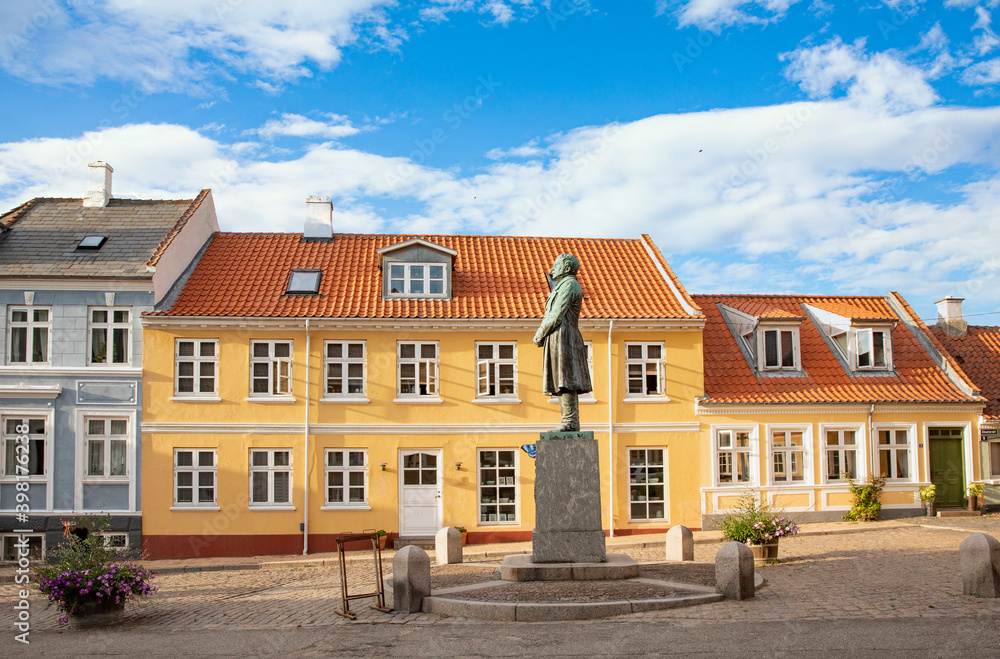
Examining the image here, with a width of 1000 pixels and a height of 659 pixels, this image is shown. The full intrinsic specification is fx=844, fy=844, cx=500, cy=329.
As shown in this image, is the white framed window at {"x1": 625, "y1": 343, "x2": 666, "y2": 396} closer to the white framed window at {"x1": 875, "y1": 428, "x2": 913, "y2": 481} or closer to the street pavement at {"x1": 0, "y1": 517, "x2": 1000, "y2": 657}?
the white framed window at {"x1": 875, "y1": 428, "x2": 913, "y2": 481}

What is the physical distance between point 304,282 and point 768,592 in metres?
14.2

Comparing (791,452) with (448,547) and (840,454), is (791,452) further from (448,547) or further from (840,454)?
(448,547)

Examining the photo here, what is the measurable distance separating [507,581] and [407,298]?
36.6ft

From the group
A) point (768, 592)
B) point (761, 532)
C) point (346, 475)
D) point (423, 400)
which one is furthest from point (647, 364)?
point (768, 592)

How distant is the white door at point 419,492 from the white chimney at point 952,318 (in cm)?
1693

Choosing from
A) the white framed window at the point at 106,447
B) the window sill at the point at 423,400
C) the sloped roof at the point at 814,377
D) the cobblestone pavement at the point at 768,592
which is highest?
the sloped roof at the point at 814,377

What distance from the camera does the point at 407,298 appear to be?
21547mm

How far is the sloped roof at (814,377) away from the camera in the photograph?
21828 millimetres

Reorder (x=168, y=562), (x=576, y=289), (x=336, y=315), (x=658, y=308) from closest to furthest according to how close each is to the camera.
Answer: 1. (x=576, y=289)
2. (x=168, y=562)
3. (x=336, y=315)
4. (x=658, y=308)

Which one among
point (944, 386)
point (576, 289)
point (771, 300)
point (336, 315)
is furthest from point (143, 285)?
point (944, 386)

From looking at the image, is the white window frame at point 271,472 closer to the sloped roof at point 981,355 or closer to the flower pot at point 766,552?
the flower pot at point 766,552

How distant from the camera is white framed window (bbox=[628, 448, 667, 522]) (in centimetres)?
2100

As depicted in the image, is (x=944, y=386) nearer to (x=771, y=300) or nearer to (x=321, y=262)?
(x=771, y=300)

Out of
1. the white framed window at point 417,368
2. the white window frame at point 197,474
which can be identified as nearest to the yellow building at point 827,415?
the white framed window at point 417,368
